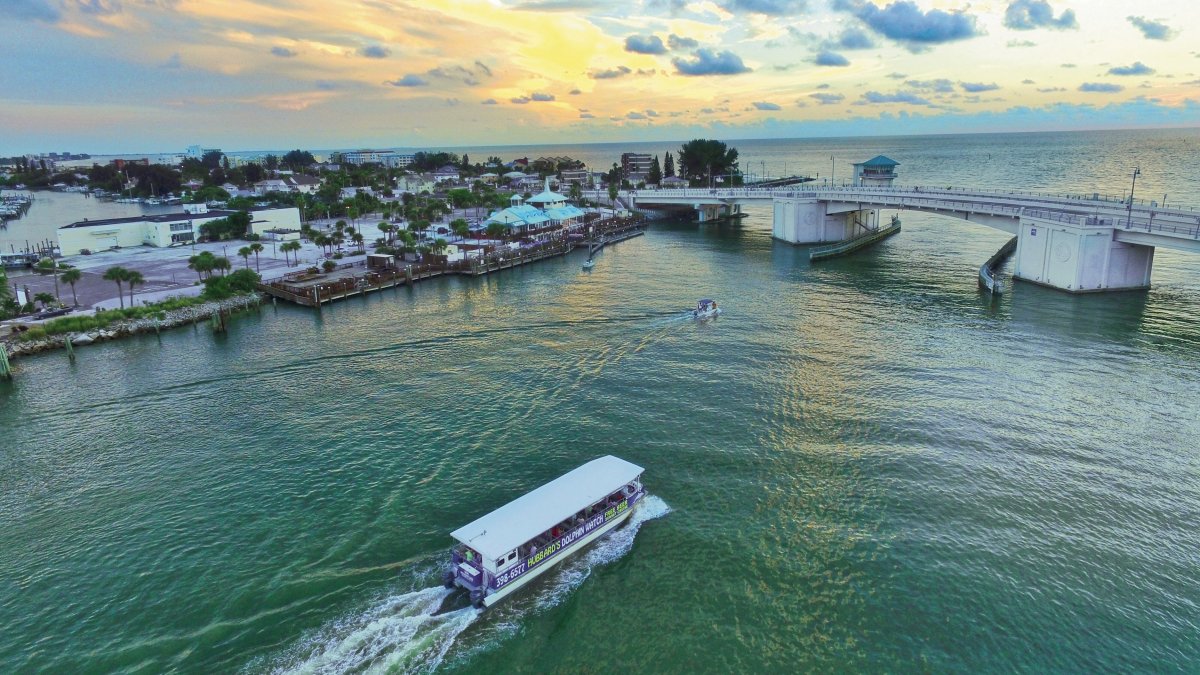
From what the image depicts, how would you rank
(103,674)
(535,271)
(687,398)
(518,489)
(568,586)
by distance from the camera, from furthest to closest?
(535,271) → (687,398) → (518,489) → (568,586) → (103,674)

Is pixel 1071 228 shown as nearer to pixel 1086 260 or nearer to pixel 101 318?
pixel 1086 260

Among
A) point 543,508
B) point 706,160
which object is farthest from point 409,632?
point 706,160

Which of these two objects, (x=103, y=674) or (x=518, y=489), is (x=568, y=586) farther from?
(x=103, y=674)

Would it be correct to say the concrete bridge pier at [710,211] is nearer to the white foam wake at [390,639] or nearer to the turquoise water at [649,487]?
the turquoise water at [649,487]

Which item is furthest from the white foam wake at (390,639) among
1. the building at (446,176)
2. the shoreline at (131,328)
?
the building at (446,176)

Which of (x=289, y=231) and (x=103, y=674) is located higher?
(x=289, y=231)

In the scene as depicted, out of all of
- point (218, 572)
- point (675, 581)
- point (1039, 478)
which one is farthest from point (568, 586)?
point (1039, 478)

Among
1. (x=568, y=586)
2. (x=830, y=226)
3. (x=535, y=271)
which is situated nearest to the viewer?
(x=568, y=586)

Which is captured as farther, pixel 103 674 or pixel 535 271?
pixel 535 271
